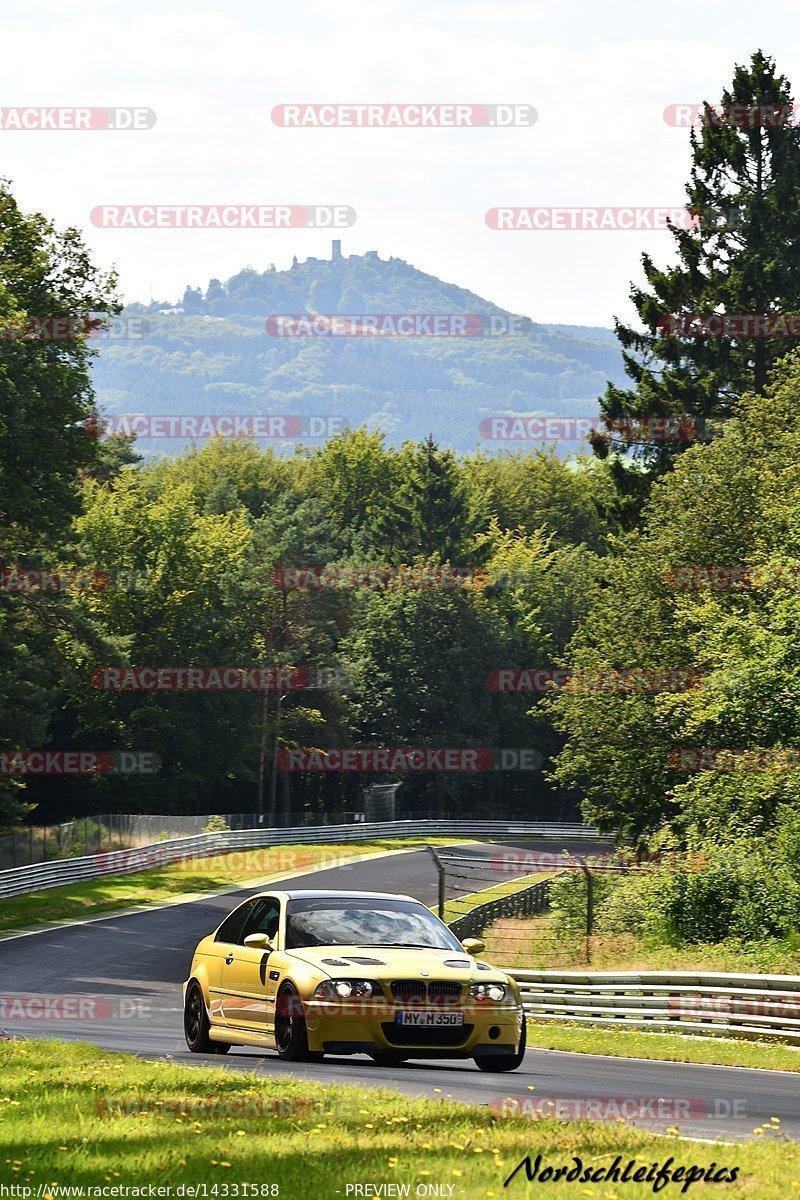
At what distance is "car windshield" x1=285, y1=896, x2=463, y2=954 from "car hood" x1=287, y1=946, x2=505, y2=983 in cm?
21

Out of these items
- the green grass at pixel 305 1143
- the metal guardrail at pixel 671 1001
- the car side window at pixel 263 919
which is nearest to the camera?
the green grass at pixel 305 1143

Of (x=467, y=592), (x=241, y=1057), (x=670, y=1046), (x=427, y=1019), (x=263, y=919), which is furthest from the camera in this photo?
(x=467, y=592)

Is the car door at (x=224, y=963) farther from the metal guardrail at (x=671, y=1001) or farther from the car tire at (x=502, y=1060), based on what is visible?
the metal guardrail at (x=671, y=1001)

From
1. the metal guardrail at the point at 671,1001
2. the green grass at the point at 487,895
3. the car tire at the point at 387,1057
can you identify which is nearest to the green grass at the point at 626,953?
the metal guardrail at the point at 671,1001

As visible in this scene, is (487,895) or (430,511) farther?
(430,511)

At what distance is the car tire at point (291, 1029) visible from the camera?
44.5 ft

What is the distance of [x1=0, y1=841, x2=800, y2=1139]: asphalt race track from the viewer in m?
13.2

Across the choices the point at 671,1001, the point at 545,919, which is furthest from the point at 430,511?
the point at 671,1001

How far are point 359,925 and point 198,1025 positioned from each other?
2.61m

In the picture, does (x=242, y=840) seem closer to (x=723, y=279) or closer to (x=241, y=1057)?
(x=723, y=279)

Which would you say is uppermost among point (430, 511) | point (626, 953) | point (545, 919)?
point (430, 511)

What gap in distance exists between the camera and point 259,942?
14.5m

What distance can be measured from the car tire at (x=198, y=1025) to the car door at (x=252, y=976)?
32.0 inches

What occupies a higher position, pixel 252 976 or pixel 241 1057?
pixel 252 976
